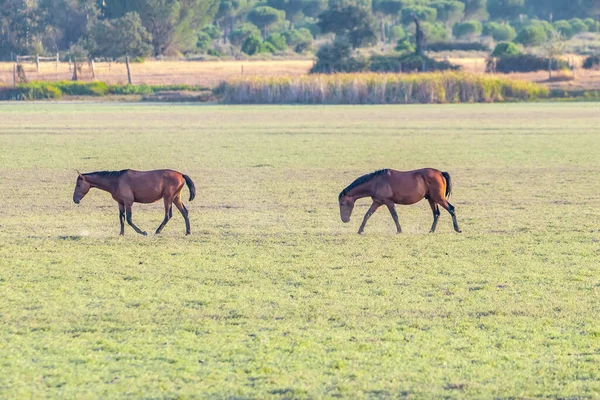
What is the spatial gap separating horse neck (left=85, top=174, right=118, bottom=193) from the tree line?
7036 cm

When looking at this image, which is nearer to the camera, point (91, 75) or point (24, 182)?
point (24, 182)

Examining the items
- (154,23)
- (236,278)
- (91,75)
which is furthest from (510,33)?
(236,278)

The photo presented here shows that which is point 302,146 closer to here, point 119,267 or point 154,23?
point 119,267

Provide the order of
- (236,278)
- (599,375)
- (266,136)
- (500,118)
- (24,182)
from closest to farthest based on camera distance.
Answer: (599,375)
(236,278)
(24,182)
(266,136)
(500,118)

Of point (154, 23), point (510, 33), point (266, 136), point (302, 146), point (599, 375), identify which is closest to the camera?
point (599, 375)

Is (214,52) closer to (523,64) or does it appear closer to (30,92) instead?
(523,64)

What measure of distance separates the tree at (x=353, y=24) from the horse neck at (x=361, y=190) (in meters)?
84.5

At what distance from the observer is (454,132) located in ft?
119

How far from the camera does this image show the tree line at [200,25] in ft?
285

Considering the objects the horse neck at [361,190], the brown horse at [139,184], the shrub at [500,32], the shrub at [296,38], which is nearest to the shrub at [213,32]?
the shrub at [296,38]

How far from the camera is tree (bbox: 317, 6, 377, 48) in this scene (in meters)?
97.2

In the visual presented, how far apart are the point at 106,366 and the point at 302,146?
889 inches

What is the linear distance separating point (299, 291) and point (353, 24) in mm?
88948

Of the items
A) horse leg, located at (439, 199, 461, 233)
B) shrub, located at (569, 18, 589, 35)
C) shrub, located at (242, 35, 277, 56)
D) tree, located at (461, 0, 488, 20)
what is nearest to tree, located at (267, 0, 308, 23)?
tree, located at (461, 0, 488, 20)
